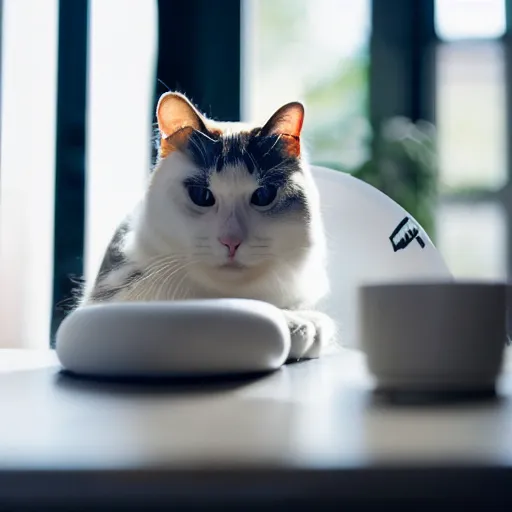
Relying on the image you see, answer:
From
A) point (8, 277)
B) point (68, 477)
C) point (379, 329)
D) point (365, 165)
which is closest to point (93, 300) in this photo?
point (379, 329)

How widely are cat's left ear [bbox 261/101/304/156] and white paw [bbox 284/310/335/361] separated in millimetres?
331

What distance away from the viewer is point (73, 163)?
2035 mm

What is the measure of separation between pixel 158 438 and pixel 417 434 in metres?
0.15

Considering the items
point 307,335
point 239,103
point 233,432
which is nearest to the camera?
point 233,432

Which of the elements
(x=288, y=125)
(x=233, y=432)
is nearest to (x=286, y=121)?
(x=288, y=125)

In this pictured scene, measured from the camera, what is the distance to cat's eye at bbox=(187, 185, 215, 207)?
975 mm

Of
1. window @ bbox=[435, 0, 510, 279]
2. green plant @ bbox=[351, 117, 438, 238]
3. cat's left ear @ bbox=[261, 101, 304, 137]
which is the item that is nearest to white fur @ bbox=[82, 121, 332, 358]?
cat's left ear @ bbox=[261, 101, 304, 137]

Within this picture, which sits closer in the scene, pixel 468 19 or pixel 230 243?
pixel 230 243

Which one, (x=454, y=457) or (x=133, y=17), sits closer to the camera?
(x=454, y=457)

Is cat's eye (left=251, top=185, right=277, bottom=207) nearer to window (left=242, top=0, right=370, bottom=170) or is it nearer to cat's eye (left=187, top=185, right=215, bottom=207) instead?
cat's eye (left=187, top=185, right=215, bottom=207)

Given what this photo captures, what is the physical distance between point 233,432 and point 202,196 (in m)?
0.63

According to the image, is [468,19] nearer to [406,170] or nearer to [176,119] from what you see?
[406,170]

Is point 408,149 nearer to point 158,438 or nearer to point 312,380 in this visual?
point 312,380

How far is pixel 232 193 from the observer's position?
95 cm
